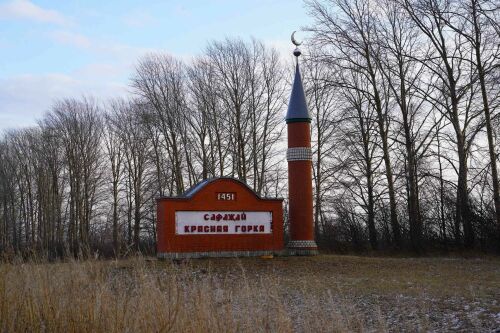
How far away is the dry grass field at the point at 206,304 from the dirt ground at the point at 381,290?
3cm

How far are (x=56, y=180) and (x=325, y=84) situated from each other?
87.5ft

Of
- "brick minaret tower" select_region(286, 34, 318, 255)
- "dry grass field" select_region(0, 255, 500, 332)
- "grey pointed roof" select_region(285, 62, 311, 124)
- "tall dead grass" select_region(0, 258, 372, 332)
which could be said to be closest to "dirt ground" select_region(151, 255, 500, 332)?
"dry grass field" select_region(0, 255, 500, 332)

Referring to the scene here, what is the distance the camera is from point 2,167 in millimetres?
53938

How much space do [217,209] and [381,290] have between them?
8.15 meters

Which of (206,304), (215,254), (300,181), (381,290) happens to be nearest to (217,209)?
(215,254)

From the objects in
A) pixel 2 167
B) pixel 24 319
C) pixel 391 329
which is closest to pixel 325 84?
pixel 391 329

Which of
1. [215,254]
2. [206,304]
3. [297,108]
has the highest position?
[297,108]

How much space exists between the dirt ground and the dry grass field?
0.03m

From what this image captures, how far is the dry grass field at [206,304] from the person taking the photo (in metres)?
6.23

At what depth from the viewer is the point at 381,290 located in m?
12.4

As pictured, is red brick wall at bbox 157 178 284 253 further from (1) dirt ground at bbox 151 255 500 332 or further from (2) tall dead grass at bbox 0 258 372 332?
(2) tall dead grass at bbox 0 258 372 332

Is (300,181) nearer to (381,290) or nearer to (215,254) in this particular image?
(215,254)

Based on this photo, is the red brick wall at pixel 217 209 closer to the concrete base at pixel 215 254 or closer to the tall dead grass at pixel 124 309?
the concrete base at pixel 215 254

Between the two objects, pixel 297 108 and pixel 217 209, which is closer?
pixel 217 209
